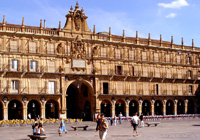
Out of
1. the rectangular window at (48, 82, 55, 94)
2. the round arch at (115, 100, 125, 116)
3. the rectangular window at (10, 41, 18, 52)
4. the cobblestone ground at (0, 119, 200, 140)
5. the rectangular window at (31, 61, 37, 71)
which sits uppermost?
the rectangular window at (10, 41, 18, 52)

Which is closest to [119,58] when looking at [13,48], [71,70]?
[71,70]

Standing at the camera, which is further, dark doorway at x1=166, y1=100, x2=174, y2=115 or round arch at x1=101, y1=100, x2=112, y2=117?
dark doorway at x1=166, y1=100, x2=174, y2=115

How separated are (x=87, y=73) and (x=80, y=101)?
247 inches

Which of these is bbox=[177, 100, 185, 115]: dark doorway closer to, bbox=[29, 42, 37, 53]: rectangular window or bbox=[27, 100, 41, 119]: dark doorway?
bbox=[27, 100, 41, 119]: dark doorway

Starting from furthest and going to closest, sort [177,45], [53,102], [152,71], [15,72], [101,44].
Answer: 1. [177,45]
2. [152,71]
3. [101,44]
4. [53,102]
5. [15,72]

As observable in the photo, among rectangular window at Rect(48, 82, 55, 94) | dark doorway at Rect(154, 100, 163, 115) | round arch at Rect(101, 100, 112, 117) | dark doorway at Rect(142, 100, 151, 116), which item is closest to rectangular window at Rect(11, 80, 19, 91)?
rectangular window at Rect(48, 82, 55, 94)

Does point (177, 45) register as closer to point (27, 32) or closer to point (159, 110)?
point (159, 110)

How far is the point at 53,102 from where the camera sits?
186ft

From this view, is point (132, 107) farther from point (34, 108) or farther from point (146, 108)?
point (34, 108)

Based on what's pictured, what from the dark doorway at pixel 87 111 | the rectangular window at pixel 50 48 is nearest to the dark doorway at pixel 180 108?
the dark doorway at pixel 87 111

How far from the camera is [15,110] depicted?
180 feet

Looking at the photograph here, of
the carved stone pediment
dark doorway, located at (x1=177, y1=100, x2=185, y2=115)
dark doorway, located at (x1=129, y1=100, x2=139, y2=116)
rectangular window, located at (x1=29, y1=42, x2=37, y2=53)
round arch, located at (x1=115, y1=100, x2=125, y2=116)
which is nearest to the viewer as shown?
rectangular window, located at (x1=29, y1=42, x2=37, y2=53)

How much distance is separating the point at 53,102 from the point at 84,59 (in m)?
8.97

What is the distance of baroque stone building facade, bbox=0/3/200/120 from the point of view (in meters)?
53.3
